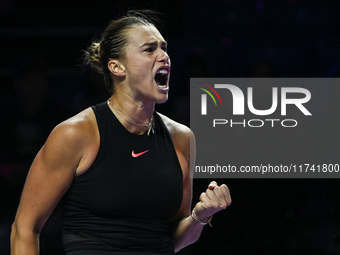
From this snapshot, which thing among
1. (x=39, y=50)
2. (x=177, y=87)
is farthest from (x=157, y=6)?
(x=39, y=50)

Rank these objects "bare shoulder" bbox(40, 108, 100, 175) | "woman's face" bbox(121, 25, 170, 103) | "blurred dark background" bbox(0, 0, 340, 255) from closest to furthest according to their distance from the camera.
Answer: "bare shoulder" bbox(40, 108, 100, 175) → "woman's face" bbox(121, 25, 170, 103) → "blurred dark background" bbox(0, 0, 340, 255)

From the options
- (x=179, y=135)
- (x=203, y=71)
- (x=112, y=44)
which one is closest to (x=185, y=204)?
(x=179, y=135)

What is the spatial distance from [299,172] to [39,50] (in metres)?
1.47

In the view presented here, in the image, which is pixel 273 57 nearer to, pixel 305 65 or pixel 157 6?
pixel 305 65

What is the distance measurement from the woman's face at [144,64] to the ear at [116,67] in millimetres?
13

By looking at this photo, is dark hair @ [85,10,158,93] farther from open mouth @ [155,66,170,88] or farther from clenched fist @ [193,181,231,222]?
clenched fist @ [193,181,231,222]

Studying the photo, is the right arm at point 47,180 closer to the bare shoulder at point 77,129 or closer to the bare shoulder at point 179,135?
the bare shoulder at point 77,129

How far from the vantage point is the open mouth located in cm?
125

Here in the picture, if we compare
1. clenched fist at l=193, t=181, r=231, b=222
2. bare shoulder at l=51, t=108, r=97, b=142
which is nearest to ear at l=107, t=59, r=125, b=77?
bare shoulder at l=51, t=108, r=97, b=142

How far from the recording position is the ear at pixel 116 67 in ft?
4.08

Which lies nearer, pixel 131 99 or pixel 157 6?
pixel 131 99

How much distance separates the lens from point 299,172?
7.08ft

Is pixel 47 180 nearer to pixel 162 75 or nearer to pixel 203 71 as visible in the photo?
pixel 162 75

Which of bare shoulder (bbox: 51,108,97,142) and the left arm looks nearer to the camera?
bare shoulder (bbox: 51,108,97,142)
